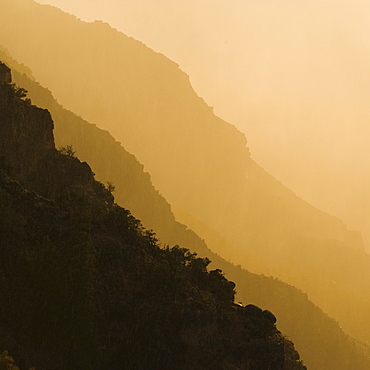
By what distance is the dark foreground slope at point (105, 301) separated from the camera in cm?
2997

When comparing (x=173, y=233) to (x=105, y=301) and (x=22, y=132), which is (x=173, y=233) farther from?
(x=105, y=301)

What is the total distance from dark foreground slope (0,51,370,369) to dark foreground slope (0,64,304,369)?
5383cm

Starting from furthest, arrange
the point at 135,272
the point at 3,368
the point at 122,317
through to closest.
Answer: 1. the point at 135,272
2. the point at 122,317
3. the point at 3,368

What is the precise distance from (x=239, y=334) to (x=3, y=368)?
1974 cm

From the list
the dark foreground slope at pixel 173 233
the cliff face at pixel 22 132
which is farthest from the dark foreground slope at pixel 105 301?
the dark foreground slope at pixel 173 233

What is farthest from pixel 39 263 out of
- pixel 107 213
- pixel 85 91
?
pixel 85 91

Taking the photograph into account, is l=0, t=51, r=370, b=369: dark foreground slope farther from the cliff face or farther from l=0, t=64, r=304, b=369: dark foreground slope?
l=0, t=64, r=304, b=369: dark foreground slope

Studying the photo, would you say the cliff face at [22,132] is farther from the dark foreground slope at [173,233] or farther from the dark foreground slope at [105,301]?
the dark foreground slope at [173,233]

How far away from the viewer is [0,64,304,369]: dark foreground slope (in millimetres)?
29969

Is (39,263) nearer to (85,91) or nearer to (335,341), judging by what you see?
(335,341)

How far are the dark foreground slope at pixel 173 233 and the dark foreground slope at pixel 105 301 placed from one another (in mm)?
53833

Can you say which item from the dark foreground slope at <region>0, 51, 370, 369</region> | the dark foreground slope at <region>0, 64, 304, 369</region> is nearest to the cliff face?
the dark foreground slope at <region>0, 64, 304, 369</region>

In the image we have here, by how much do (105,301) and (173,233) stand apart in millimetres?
65975

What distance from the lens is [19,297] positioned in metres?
29.3
